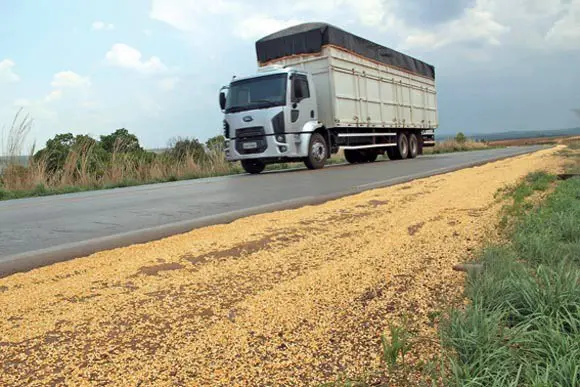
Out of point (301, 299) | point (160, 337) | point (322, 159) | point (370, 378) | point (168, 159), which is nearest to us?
point (370, 378)

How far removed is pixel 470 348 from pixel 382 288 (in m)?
0.93

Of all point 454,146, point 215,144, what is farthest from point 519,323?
point 454,146

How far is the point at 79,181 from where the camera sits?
1398cm

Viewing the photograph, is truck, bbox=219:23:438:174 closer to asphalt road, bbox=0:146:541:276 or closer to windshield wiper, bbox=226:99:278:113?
windshield wiper, bbox=226:99:278:113

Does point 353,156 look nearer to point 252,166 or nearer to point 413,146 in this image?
point 413,146

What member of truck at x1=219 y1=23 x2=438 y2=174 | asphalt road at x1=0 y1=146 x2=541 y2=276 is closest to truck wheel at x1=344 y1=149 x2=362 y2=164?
truck at x1=219 y1=23 x2=438 y2=174

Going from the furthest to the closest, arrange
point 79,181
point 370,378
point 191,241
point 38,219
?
point 79,181
point 38,219
point 191,241
point 370,378

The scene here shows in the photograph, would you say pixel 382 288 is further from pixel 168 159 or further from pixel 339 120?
pixel 168 159

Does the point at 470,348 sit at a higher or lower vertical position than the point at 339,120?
lower

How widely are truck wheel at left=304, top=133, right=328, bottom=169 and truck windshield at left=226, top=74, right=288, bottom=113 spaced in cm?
170

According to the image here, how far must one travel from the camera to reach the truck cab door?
1426cm

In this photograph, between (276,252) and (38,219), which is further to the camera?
(38,219)

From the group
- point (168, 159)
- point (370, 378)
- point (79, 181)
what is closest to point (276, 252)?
point (370, 378)

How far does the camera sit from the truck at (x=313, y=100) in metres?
14.2
